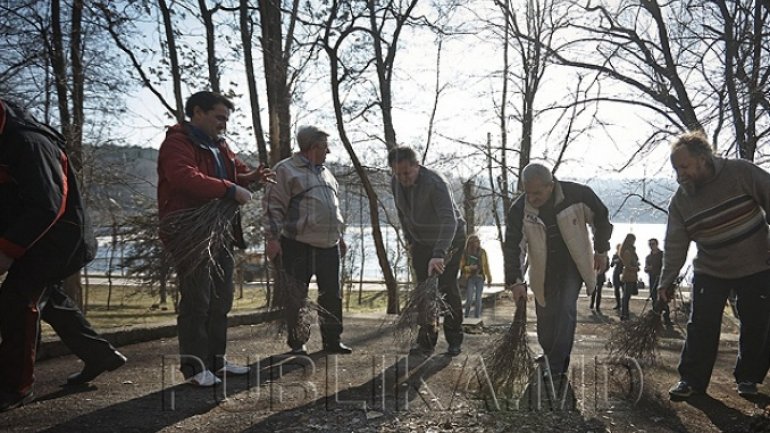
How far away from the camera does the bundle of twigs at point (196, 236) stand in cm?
329

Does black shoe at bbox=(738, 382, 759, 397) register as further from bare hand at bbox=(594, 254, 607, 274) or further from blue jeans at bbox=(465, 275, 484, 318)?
blue jeans at bbox=(465, 275, 484, 318)

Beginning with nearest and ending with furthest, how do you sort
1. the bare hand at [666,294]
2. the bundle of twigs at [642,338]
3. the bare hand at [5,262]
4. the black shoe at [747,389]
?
the bare hand at [5,262], the black shoe at [747,389], the bare hand at [666,294], the bundle of twigs at [642,338]

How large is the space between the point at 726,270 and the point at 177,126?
3.31m

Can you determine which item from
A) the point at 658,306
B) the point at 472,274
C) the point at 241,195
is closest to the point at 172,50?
the point at 472,274

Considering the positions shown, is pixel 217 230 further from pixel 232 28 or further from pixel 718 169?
pixel 232 28

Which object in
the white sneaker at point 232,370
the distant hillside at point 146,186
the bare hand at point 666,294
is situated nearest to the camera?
the white sneaker at point 232,370

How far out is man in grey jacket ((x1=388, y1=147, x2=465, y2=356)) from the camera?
14.3ft

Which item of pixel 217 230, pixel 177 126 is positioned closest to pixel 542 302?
pixel 217 230

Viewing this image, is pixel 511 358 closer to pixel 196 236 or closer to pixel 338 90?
pixel 196 236

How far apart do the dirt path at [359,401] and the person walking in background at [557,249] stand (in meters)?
0.35

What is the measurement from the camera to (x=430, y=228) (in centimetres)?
448

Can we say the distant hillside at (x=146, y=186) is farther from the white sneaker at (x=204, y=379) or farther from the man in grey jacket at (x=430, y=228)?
the white sneaker at (x=204, y=379)

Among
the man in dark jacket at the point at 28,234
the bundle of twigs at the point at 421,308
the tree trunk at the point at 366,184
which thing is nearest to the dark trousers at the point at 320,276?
the bundle of twigs at the point at 421,308

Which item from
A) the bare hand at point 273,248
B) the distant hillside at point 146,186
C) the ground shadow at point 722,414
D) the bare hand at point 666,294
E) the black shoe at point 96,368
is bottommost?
the ground shadow at point 722,414
